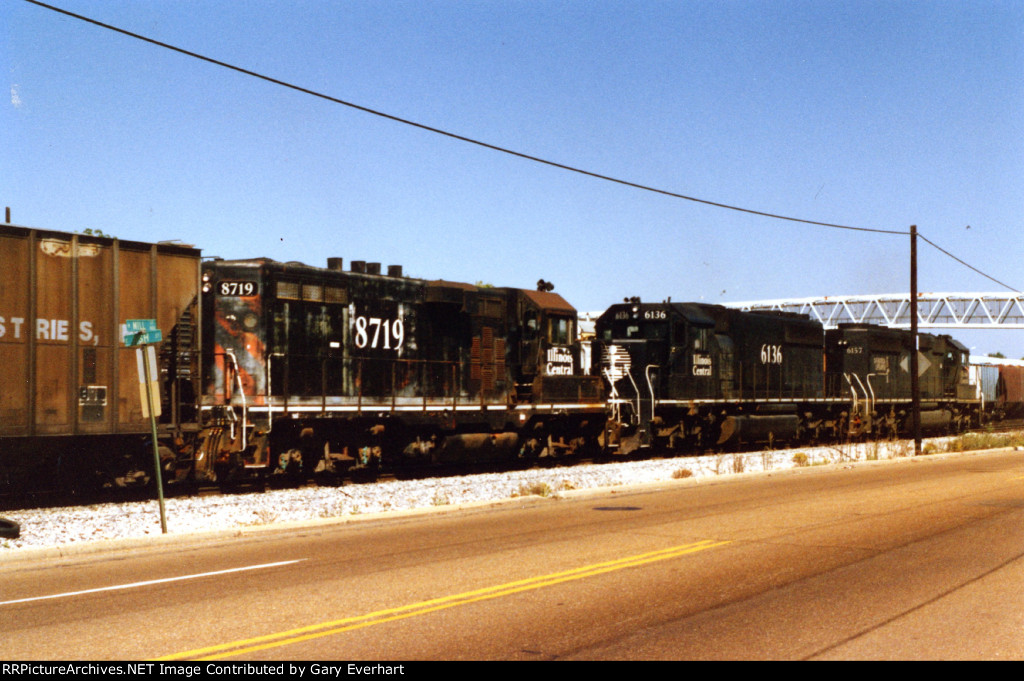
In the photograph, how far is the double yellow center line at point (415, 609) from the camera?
6246 mm

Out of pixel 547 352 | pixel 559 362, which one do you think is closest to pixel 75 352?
pixel 547 352

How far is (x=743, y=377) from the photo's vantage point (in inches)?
1152

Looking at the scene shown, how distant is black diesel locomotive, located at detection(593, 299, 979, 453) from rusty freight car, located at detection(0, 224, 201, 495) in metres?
12.8

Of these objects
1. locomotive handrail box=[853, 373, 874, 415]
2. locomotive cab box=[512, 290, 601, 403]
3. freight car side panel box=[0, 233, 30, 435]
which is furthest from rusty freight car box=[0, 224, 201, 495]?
locomotive handrail box=[853, 373, 874, 415]

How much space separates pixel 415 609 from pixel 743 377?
23231 millimetres

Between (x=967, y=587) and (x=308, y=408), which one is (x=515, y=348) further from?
(x=967, y=587)

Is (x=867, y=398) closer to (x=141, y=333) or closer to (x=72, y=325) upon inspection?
(x=72, y=325)

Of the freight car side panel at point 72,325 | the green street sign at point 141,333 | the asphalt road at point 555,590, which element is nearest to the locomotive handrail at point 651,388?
the asphalt road at point 555,590

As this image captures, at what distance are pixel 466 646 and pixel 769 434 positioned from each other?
24.8m

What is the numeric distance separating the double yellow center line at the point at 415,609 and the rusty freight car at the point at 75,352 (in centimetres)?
950

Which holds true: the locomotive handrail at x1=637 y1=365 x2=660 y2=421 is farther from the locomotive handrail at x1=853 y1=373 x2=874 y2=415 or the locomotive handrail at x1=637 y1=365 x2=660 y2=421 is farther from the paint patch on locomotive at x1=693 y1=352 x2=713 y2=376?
the locomotive handrail at x1=853 y1=373 x2=874 y2=415

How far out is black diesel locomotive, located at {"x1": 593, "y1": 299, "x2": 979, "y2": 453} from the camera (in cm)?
2595

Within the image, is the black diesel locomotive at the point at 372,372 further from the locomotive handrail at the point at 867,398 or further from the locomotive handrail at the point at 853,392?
the locomotive handrail at the point at 867,398
